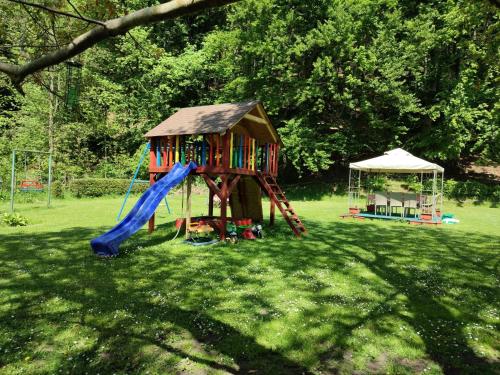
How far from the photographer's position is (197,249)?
1050 centimetres

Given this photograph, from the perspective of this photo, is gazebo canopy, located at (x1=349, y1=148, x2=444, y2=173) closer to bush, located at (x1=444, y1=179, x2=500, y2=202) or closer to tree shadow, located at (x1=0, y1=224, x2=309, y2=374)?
bush, located at (x1=444, y1=179, x2=500, y2=202)

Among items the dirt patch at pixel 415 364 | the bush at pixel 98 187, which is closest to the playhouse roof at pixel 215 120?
the dirt patch at pixel 415 364

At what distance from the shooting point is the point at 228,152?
12172 millimetres

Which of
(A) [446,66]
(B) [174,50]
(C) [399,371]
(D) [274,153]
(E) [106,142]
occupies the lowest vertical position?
(C) [399,371]

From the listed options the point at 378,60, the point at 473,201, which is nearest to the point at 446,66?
the point at 378,60

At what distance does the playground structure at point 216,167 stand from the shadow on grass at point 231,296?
107 cm

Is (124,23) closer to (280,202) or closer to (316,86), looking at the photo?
(280,202)

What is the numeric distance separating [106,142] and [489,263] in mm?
34100

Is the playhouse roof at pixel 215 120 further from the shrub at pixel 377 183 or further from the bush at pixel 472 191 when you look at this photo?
the bush at pixel 472 191

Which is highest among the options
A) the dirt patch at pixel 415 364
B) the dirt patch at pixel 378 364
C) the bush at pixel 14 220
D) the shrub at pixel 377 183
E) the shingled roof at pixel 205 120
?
the shingled roof at pixel 205 120

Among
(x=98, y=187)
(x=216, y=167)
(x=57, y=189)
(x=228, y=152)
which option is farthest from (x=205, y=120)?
(x=57, y=189)

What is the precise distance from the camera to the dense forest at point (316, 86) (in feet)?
87.0

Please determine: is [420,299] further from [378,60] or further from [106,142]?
[106,142]

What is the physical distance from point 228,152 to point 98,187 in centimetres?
1904
